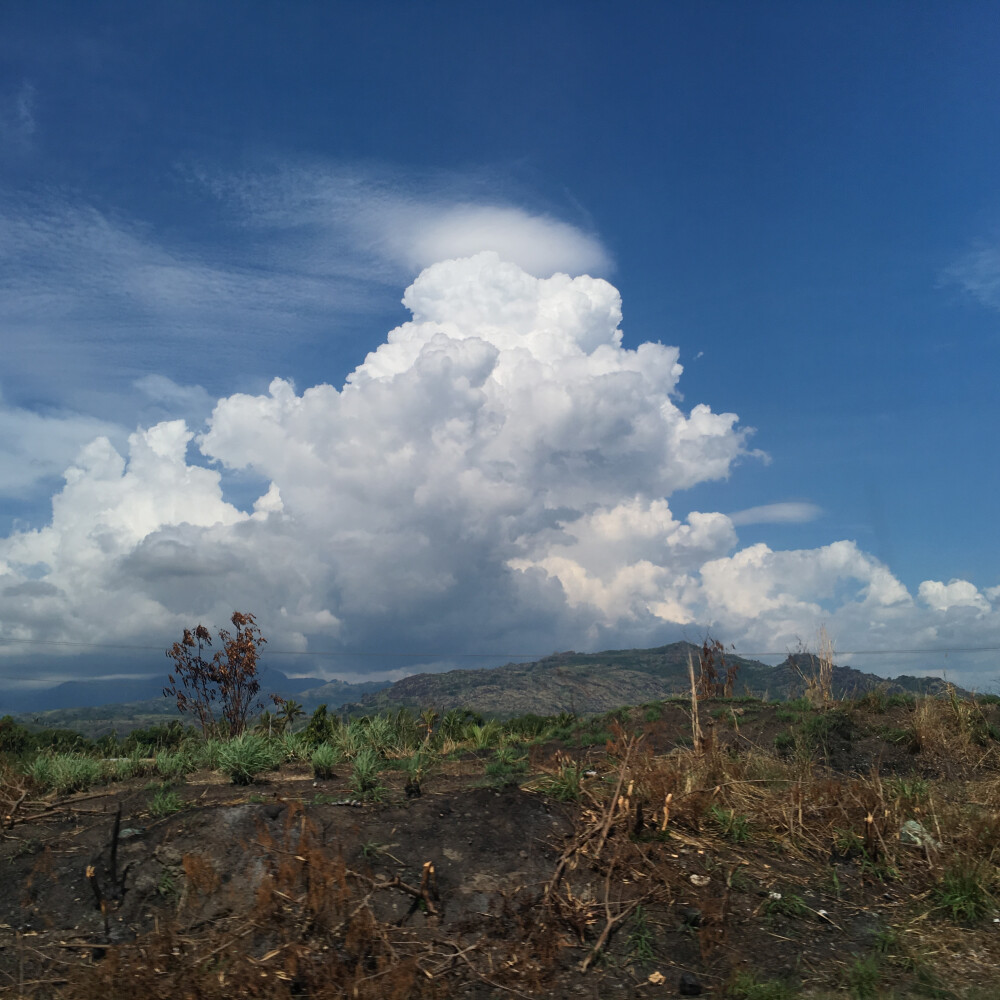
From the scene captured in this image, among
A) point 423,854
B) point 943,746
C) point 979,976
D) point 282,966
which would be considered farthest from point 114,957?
point 943,746

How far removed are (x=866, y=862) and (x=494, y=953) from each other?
13.4 ft

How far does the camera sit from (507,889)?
6.66 metres

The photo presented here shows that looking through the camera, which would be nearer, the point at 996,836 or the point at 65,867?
the point at 65,867

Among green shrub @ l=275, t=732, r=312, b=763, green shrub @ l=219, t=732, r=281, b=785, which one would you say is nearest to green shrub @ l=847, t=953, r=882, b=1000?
green shrub @ l=219, t=732, r=281, b=785

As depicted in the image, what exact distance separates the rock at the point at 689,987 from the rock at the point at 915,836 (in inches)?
143

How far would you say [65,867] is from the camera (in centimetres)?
695

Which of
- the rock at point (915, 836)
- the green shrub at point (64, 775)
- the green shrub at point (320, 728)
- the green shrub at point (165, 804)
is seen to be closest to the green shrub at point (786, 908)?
the rock at point (915, 836)

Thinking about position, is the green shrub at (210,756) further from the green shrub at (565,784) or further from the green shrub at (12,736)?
the green shrub at (12,736)

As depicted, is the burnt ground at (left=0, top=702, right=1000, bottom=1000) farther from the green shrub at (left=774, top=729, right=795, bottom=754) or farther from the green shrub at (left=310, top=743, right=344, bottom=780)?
the green shrub at (left=774, top=729, right=795, bottom=754)

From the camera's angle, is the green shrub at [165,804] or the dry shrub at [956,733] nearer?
the green shrub at [165,804]

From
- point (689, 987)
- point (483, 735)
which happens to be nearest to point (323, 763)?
point (483, 735)

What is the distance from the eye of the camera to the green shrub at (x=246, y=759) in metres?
9.05

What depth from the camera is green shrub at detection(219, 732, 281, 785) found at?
9.05 m

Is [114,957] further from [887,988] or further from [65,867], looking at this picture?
[887,988]
